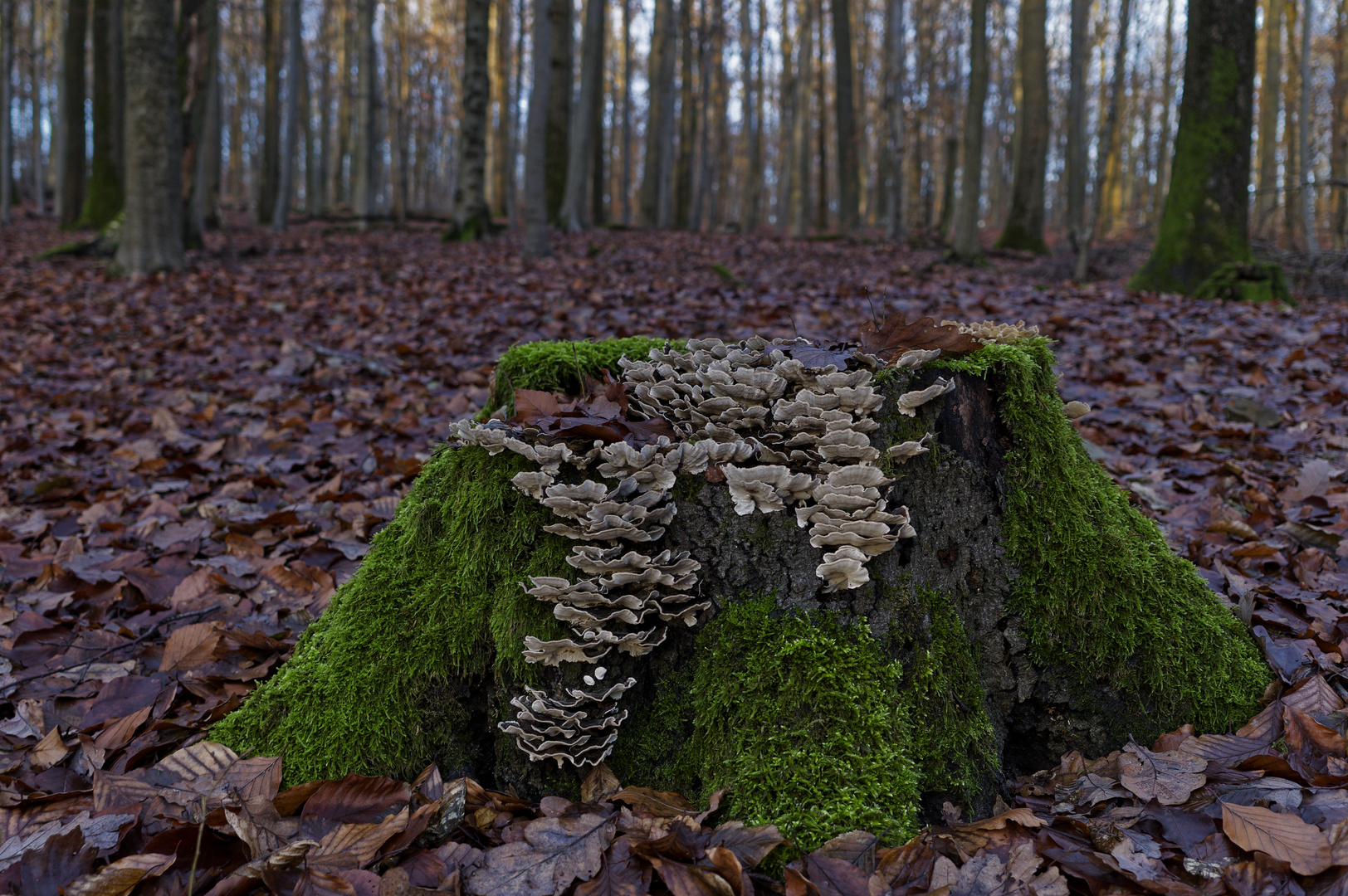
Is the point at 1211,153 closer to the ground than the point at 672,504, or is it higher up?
higher up

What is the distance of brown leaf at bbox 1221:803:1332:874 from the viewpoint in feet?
5.77

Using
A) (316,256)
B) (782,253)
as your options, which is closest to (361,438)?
(316,256)

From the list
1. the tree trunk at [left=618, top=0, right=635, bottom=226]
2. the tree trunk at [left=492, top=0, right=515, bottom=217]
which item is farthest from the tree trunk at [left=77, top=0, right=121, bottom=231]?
the tree trunk at [left=618, top=0, right=635, bottom=226]

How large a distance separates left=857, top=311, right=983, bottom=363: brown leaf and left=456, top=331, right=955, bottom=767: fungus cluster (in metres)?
0.09

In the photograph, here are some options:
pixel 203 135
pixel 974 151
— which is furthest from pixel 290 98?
pixel 974 151

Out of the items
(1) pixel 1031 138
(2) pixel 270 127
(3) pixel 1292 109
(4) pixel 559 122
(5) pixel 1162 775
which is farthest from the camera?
(3) pixel 1292 109

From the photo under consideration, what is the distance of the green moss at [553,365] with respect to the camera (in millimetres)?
Result: 2826

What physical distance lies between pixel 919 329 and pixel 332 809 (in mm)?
2224

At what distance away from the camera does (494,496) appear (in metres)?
2.43

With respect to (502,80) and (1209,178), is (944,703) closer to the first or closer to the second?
(1209,178)

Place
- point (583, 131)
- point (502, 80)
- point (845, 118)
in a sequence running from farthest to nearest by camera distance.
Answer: point (502, 80) → point (845, 118) → point (583, 131)

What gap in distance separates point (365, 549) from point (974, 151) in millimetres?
13435

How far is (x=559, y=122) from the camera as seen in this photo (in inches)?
698

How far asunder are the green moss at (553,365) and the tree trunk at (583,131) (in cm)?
1466
